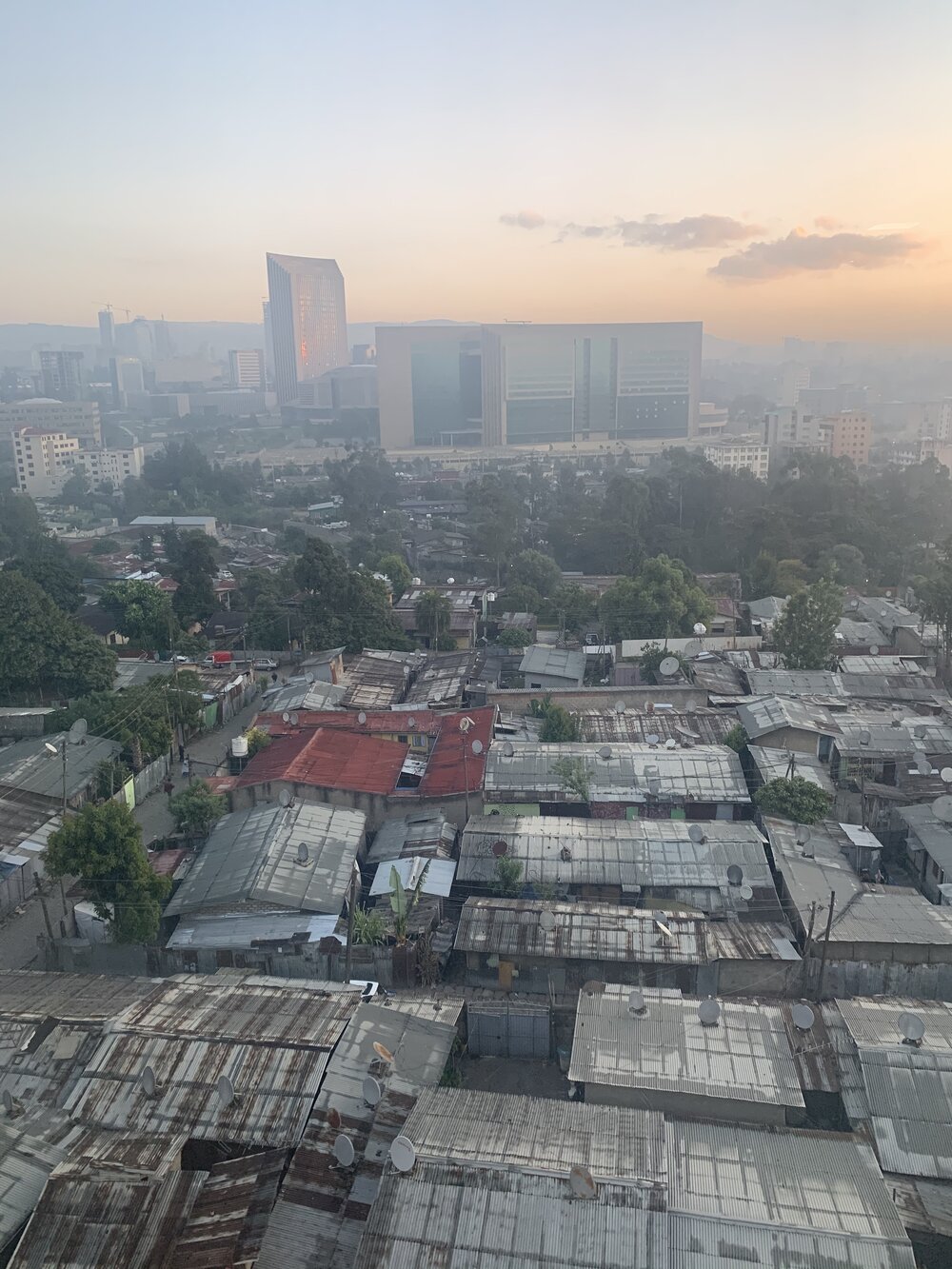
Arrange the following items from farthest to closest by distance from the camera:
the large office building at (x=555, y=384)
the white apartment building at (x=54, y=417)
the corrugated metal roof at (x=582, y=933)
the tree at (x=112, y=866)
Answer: the white apartment building at (x=54, y=417) → the large office building at (x=555, y=384) → the tree at (x=112, y=866) → the corrugated metal roof at (x=582, y=933)

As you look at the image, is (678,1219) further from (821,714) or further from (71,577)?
(71,577)

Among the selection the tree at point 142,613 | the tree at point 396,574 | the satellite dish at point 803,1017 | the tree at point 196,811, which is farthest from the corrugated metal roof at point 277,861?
the tree at point 396,574

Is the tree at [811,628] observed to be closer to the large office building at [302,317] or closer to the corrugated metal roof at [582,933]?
the corrugated metal roof at [582,933]

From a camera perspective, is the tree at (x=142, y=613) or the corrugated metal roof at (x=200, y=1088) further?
the tree at (x=142, y=613)

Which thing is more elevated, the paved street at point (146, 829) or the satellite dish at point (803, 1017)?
the satellite dish at point (803, 1017)

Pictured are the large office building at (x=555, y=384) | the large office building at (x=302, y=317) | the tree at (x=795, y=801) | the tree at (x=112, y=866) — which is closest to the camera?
the tree at (x=112, y=866)

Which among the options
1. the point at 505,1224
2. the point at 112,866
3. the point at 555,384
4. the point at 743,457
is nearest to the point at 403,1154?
the point at 505,1224
